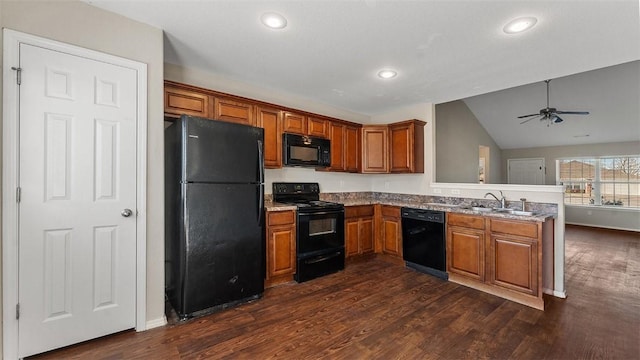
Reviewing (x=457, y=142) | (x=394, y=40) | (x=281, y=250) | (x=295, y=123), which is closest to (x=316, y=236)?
(x=281, y=250)

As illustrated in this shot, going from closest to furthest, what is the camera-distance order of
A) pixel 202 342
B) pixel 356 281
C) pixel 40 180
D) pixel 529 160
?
pixel 40 180
pixel 202 342
pixel 356 281
pixel 529 160

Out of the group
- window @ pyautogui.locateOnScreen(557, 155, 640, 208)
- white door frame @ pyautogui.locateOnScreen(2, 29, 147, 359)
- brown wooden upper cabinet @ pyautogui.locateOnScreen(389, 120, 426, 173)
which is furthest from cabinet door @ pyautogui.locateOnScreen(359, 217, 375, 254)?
window @ pyautogui.locateOnScreen(557, 155, 640, 208)

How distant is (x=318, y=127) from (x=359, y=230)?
1664 mm

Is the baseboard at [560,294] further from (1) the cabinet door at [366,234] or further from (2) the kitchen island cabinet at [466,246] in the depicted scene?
(1) the cabinet door at [366,234]

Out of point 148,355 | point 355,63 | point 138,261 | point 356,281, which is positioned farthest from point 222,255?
point 355,63

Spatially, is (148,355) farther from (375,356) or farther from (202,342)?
(375,356)

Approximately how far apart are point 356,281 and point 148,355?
217 cm

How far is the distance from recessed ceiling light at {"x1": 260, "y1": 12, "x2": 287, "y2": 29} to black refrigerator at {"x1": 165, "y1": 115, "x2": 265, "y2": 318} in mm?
945

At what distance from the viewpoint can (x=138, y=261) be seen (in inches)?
83.8

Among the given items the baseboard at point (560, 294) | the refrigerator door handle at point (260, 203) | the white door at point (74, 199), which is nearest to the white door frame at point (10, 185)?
the white door at point (74, 199)

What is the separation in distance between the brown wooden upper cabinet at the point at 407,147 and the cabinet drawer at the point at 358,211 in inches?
29.7

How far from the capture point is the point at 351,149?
4.32 meters

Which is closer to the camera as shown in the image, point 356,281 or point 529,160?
point 356,281

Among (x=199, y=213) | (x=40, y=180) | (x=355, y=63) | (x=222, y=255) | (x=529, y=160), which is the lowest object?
(x=222, y=255)
